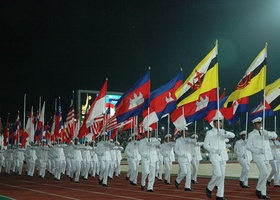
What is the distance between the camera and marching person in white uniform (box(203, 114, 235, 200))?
36.9 ft

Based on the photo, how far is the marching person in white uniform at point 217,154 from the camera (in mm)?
11242

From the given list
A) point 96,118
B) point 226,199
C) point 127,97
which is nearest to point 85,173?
point 96,118

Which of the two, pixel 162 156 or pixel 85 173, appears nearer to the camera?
pixel 162 156

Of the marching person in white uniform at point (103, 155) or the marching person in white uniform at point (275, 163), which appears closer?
the marching person in white uniform at point (275, 163)

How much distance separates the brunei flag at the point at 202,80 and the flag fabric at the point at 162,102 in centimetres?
228

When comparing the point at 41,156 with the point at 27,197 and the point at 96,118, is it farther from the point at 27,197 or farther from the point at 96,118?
the point at 27,197

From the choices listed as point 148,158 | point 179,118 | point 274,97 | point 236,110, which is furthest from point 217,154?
point 236,110

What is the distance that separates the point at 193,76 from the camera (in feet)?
45.0

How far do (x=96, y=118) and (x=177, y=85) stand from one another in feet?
12.2

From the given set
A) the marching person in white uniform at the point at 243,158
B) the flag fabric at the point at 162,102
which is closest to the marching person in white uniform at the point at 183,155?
→ the flag fabric at the point at 162,102

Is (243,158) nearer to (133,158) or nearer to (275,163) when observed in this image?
(275,163)

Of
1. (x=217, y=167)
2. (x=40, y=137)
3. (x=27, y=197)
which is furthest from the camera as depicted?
(x=40, y=137)

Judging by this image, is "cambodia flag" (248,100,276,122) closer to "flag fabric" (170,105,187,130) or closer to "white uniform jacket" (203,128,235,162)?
"flag fabric" (170,105,187,130)

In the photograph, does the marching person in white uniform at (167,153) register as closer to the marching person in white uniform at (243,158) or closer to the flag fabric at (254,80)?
the marching person in white uniform at (243,158)
